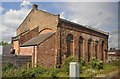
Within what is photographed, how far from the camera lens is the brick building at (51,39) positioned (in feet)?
75.3

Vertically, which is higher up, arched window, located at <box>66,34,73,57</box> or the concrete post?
arched window, located at <box>66,34,73,57</box>

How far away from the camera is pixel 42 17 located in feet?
89.7

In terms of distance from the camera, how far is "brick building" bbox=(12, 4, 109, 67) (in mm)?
22953

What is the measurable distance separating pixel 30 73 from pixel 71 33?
38.3ft

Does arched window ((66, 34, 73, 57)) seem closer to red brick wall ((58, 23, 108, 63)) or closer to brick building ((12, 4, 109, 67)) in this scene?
brick building ((12, 4, 109, 67))

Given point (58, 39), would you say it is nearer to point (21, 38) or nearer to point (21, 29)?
point (21, 38)

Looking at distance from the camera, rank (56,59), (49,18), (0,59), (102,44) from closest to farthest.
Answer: (0,59) → (56,59) → (49,18) → (102,44)

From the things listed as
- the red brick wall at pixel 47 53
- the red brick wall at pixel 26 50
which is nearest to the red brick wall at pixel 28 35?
the red brick wall at pixel 26 50

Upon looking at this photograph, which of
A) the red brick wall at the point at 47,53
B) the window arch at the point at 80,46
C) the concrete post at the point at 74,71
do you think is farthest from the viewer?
the window arch at the point at 80,46

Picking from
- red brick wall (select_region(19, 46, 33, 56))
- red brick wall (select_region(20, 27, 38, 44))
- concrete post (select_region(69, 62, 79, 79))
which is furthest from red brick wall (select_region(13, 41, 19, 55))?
concrete post (select_region(69, 62, 79, 79))

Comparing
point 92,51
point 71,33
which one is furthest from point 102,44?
point 71,33

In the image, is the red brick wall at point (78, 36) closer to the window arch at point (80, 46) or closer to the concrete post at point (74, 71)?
the window arch at point (80, 46)

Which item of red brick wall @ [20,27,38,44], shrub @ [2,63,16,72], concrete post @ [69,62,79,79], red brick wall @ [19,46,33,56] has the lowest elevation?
shrub @ [2,63,16,72]

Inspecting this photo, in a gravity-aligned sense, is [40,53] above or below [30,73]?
above
